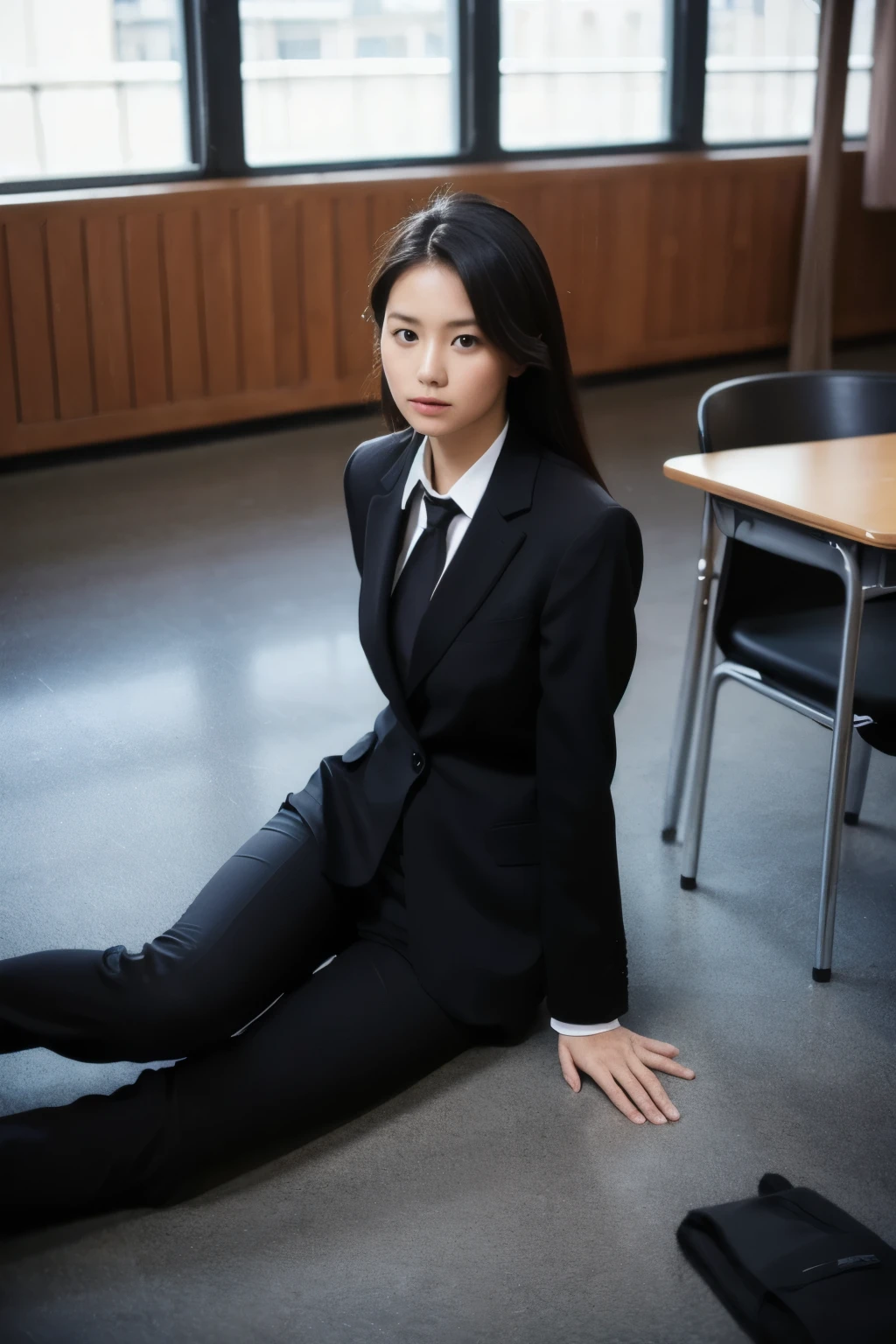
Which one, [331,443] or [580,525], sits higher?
[580,525]

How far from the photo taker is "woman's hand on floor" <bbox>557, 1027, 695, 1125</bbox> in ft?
5.82

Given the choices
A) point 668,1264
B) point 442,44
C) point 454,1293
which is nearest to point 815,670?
point 668,1264

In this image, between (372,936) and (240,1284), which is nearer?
(240,1284)

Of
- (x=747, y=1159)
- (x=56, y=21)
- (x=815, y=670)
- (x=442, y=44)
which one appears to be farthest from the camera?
(x=442, y=44)

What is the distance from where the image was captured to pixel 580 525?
1588 millimetres

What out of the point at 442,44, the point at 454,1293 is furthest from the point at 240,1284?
the point at 442,44

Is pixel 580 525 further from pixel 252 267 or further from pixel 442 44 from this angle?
pixel 442 44

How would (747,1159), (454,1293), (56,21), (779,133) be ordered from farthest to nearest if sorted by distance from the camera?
1. (779,133)
2. (56,21)
3. (747,1159)
4. (454,1293)

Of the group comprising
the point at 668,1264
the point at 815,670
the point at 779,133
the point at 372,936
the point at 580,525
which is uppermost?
the point at 779,133

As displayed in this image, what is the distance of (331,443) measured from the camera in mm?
5070

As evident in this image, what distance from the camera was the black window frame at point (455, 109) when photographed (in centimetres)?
476

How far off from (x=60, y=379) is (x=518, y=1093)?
11.2 feet

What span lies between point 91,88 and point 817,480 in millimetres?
3486

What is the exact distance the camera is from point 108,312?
15.3 ft
